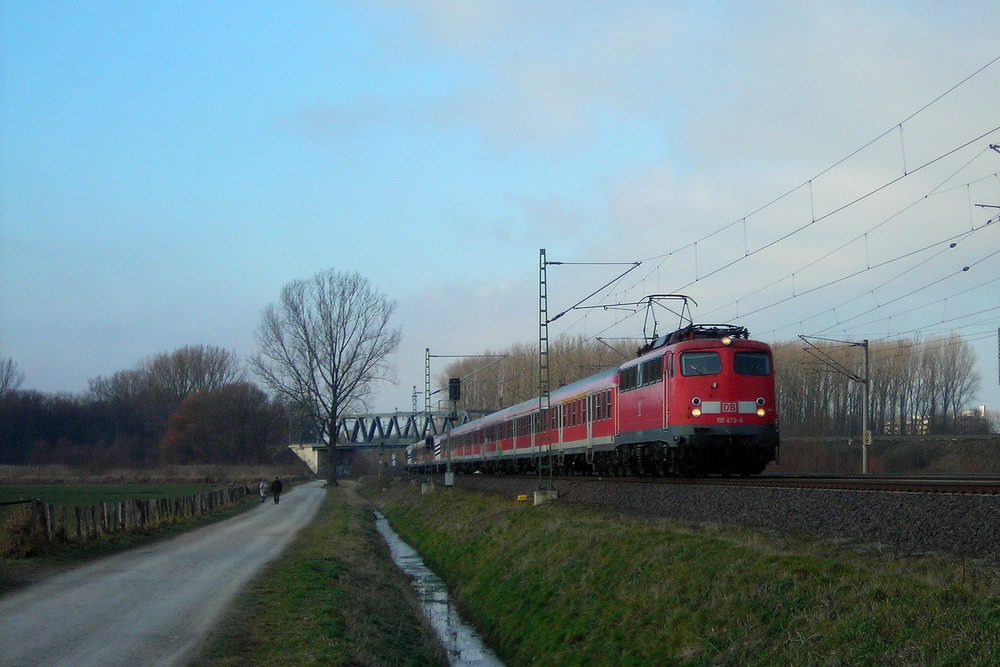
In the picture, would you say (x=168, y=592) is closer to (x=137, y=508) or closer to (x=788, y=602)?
(x=788, y=602)

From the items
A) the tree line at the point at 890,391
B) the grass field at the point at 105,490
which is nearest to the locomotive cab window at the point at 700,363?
the grass field at the point at 105,490

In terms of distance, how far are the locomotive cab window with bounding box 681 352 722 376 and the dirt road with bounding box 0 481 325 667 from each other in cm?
1101

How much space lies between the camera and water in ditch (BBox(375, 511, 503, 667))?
643 inches

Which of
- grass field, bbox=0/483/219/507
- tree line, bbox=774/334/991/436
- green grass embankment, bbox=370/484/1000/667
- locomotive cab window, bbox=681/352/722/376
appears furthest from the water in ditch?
tree line, bbox=774/334/991/436

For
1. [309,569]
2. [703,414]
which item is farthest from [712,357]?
[309,569]

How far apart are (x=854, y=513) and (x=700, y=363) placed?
10405 mm

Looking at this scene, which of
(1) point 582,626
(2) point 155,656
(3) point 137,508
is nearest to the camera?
(2) point 155,656

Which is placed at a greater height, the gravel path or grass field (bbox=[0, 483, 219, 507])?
the gravel path

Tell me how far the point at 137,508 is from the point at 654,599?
66.7 ft

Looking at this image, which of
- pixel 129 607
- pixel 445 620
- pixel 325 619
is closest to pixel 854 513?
pixel 325 619

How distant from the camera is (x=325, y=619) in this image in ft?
45.6

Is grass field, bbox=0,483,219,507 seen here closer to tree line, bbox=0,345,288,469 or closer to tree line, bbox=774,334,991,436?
tree line, bbox=0,345,288,469

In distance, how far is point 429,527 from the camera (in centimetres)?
3438

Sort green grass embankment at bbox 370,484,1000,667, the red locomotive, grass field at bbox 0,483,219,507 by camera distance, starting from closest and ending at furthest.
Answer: green grass embankment at bbox 370,484,1000,667, the red locomotive, grass field at bbox 0,483,219,507
